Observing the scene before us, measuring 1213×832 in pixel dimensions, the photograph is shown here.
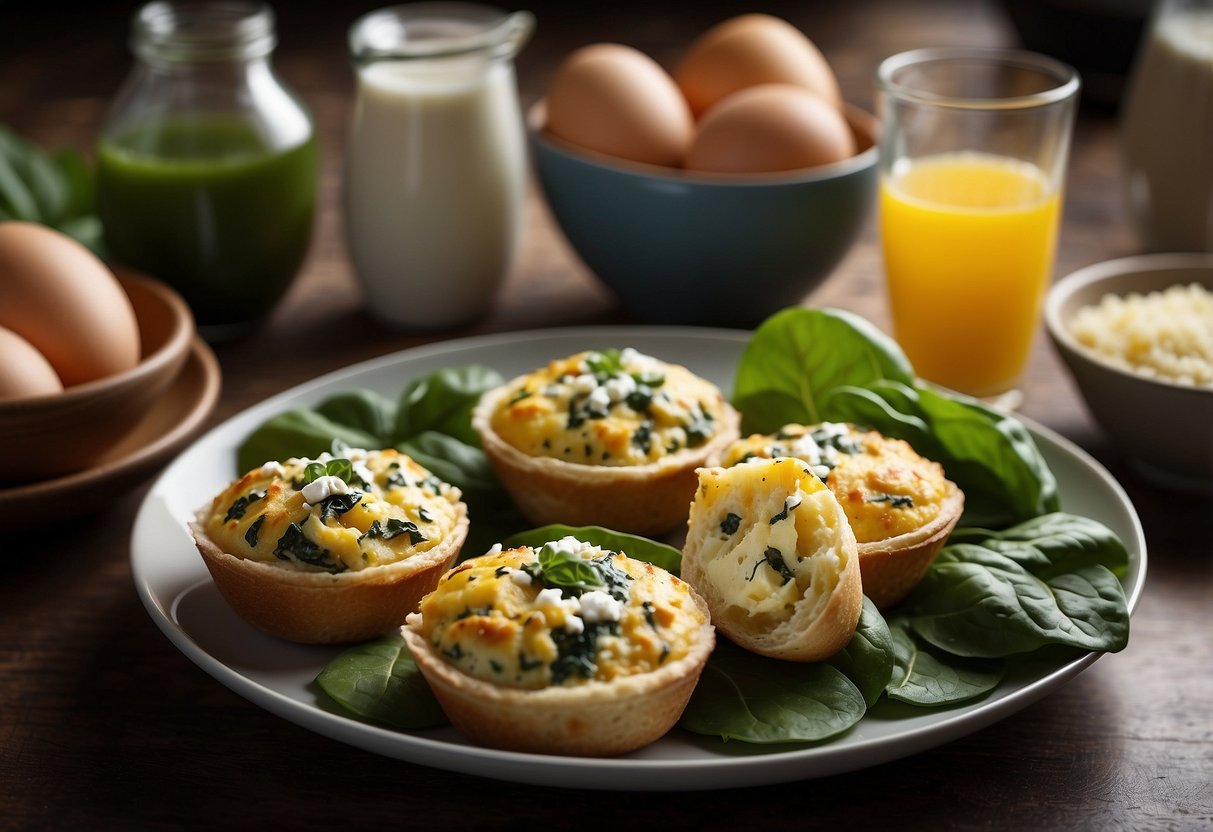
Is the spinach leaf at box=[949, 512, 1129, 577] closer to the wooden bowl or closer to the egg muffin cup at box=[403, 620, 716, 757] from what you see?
the egg muffin cup at box=[403, 620, 716, 757]

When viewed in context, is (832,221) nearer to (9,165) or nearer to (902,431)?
(902,431)

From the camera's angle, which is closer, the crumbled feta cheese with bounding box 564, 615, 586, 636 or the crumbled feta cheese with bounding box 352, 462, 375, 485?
the crumbled feta cheese with bounding box 564, 615, 586, 636

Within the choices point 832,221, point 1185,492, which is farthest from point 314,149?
point 1185,492

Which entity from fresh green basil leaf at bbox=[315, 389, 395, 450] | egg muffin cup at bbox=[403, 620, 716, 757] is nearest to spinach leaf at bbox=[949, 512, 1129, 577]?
egg muffin cup at bbox=[403, 620, 716, 757]

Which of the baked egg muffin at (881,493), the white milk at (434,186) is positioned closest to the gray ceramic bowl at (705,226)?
the white milk at (434,186)

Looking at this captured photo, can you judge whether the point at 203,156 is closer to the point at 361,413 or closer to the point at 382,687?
the point at 361,413

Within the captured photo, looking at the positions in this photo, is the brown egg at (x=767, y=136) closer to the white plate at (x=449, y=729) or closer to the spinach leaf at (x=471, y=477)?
the white plate at (x=449, y=729)

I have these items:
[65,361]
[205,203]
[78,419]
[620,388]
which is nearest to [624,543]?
[620,388]
